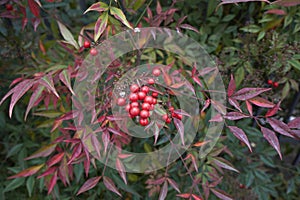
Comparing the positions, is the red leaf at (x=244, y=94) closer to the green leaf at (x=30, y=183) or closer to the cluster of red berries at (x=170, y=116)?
the cluster of red berries at (x=170, y=116)

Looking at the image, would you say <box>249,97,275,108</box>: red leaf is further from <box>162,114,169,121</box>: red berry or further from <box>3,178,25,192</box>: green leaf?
<box>3,178,25,192</box>: green leaf

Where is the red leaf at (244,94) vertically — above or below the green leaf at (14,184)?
above

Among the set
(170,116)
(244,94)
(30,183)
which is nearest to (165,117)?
(170,116)

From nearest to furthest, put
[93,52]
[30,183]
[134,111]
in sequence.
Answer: [134,111]
[93,52]
[30,183]

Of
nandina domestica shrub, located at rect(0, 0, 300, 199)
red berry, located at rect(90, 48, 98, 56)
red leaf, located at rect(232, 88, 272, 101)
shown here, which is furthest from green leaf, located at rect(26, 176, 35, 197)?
red leaf, located at rect(232, 88, 272, 101)

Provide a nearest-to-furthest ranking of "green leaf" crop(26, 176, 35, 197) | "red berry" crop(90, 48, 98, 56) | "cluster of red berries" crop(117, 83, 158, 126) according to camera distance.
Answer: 1. "cluster of red berries" crop(117, 83, 158, 126)
2. "red berry" crop(90, 48, 98, 56)
3. "green leaf" crop(26, 176, 35, 197)

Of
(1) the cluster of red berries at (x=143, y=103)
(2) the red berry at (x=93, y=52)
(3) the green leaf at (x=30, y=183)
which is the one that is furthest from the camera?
(3) the green leaf at (x=30, y=183)

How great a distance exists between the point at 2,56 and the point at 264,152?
3.92 feet

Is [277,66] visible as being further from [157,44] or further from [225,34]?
[157,44]

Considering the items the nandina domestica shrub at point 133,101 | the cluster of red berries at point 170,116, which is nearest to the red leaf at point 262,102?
the nandina domestica shrub at point 133,101

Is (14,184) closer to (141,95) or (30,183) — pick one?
(30,183)

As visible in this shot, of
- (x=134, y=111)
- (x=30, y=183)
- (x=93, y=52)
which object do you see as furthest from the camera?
(x=30, y=183)

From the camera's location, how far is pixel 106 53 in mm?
848

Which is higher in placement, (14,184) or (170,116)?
(170,116)
